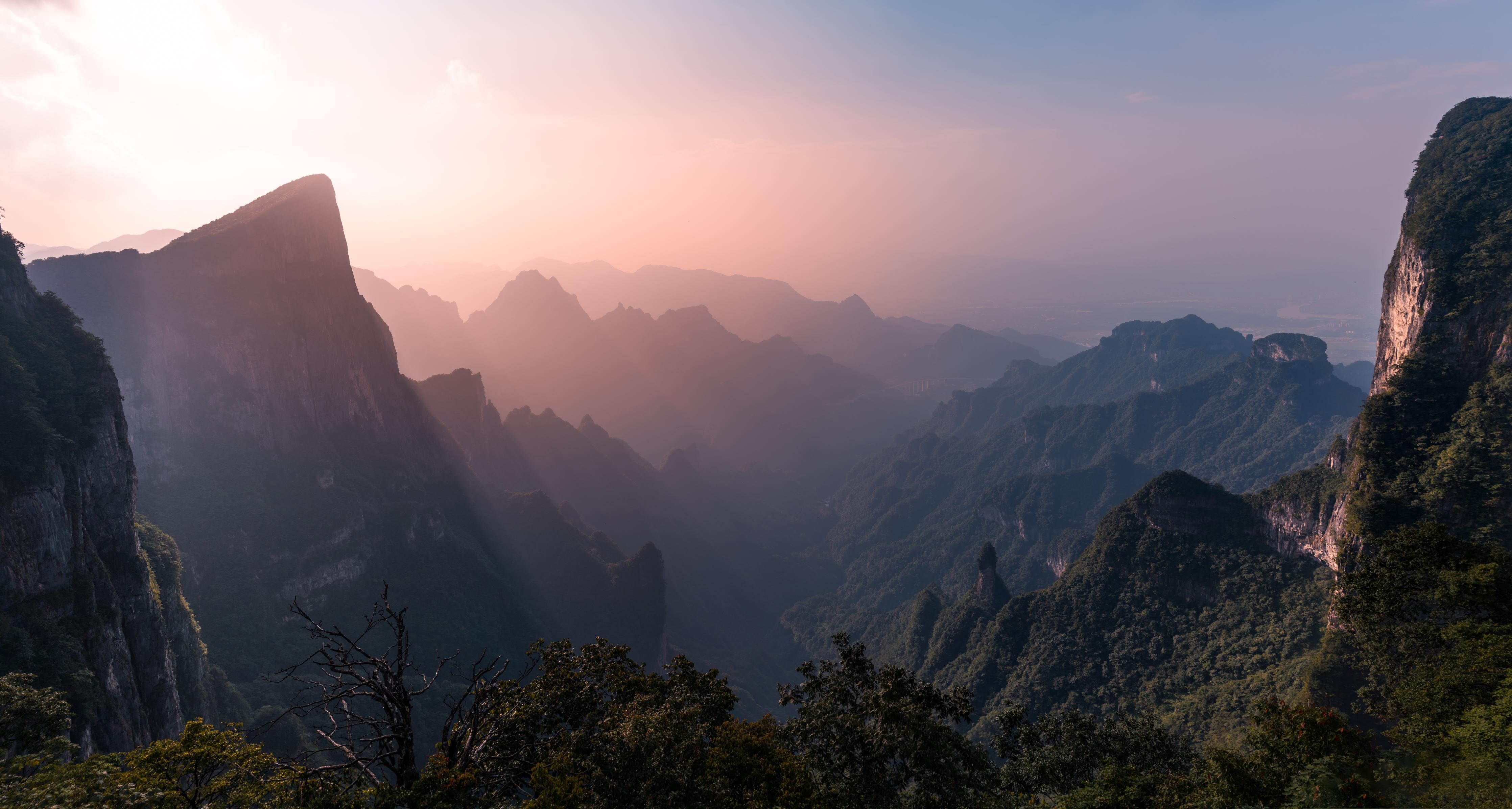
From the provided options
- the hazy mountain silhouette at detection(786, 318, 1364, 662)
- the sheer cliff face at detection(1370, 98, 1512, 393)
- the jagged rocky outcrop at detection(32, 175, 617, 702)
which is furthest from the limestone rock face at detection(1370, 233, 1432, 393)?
the jagged rocky outcrop at detection(32, 175, 617, 702)

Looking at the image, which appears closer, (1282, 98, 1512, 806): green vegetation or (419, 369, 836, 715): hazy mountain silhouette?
(1282, 98, 1512, 806): green vegetation

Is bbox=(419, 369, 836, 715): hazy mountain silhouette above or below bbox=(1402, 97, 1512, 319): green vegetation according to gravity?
below

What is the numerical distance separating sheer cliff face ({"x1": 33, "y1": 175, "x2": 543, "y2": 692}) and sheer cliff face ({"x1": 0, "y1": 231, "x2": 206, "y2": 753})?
25.5 meters

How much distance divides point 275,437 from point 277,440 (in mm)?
449

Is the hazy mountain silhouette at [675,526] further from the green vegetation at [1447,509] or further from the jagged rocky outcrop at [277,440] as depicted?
the green vegetation at [1447,509]

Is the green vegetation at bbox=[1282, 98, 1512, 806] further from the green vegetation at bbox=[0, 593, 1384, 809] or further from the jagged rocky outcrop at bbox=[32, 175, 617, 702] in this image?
the jagged rocky outcrop at bbox=[32, 175, 617, 702]

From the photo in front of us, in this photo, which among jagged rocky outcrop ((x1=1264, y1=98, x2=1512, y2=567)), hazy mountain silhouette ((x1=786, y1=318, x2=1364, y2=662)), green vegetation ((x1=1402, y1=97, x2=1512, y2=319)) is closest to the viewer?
jagged rocky outcrop ((x1=1264, y1=98, x2=1512, y2=567))

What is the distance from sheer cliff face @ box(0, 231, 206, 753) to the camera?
31484mm

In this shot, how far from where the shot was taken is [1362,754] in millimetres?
20047

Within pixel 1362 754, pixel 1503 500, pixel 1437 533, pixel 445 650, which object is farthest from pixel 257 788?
pixel 445 650

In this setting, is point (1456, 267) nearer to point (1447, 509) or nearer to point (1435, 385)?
point (1435, 385)

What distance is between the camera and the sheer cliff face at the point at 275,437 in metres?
69.6

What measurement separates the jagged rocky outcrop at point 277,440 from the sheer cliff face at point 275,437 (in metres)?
0.19

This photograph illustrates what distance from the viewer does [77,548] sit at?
117ft
